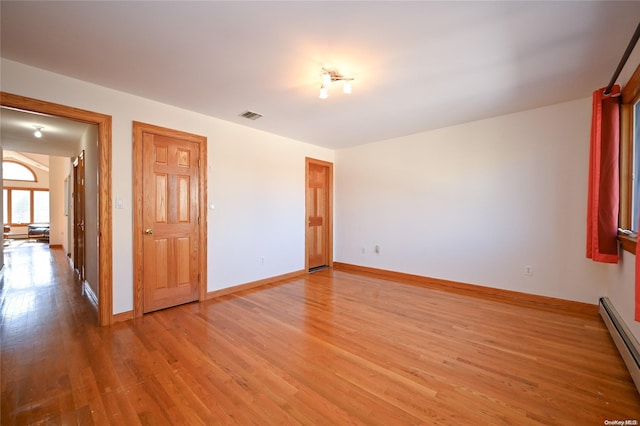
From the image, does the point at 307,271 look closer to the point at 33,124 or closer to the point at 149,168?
the point at 149,168

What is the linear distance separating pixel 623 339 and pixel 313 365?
2.54 metres

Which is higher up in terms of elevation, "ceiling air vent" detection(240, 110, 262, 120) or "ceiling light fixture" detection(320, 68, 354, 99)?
"ceiling air vent" detection(240, 110, 262, 120)

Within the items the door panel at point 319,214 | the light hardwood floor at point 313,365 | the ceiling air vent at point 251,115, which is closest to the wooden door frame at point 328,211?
the door panel at point 319,214

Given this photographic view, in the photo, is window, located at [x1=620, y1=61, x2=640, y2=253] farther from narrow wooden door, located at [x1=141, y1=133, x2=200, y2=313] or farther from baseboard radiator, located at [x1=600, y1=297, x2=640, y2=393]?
narrow wooden door, located at [x1=141, y1=133, x2=200, y2=313]

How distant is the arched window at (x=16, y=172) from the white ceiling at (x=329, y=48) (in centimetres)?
1240

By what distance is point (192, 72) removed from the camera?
2.48m

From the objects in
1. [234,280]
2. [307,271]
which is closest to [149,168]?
[234,280]

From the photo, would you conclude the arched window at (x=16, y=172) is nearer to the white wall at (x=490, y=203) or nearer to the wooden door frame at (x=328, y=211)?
the wooden door frame at (x=328, y=211)

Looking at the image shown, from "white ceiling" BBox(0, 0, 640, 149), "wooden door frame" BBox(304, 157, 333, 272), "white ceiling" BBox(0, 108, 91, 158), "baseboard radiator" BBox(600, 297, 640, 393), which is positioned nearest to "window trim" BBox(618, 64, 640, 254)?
"white ceiling" BBox(0, 0, 640, 149)

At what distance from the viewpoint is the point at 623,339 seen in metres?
2.12

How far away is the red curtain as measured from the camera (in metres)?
2.49

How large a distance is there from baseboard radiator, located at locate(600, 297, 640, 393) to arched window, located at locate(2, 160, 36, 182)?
55.0 feet

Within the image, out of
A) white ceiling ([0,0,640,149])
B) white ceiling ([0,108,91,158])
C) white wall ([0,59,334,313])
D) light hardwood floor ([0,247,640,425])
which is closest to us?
light hardwood floor ([0,247,640,425])

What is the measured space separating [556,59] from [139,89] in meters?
4.06
